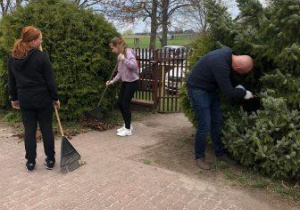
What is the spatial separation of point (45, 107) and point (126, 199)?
164 cm

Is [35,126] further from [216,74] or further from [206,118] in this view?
[216,74]

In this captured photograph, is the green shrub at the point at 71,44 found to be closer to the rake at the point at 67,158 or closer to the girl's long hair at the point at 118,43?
the girl's long hair at the point at 118,43

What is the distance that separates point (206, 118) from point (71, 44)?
3526mm

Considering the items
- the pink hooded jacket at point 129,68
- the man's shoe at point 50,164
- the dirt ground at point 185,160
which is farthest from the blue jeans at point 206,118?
the man's shoe at point 50,164

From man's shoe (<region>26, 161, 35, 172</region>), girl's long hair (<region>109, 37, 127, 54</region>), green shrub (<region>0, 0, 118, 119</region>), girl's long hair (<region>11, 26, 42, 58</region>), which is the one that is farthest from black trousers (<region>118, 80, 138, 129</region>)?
girl's long hair (<region>11, 26, 42, 58</region>)

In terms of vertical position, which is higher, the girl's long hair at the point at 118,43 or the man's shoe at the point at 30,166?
the girl's long hair at the point at 118,43

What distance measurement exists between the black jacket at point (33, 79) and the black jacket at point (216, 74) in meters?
1.96

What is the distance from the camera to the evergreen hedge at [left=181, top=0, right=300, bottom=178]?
4.61 metres

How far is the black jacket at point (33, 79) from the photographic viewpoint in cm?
471

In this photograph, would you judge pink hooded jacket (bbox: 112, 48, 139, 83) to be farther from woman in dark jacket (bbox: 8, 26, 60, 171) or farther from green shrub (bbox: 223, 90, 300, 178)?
green shrub (bbox: 223, 90, 300, 178)

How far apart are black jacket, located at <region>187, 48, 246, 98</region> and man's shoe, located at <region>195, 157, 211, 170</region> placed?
3.30 feet

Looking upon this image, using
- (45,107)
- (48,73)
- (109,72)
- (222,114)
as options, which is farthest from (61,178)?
(109,72)

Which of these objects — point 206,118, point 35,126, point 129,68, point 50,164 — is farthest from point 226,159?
point 35,126

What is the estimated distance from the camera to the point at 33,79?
15.6ft
